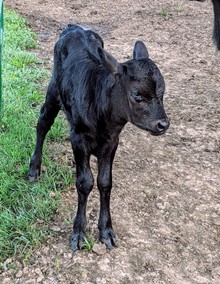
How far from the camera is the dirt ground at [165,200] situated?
3668 mm

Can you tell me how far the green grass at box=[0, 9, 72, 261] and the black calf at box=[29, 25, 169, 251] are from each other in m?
0.42

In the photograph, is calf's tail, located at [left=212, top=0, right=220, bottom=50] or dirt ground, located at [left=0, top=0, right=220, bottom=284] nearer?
dirt ground, located at [left=0, top=0, right=220, bottom=284]

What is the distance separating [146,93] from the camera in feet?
10.5

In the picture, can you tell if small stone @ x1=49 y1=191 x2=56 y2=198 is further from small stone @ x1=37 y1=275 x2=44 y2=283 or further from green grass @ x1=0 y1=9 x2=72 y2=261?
small stone @ x1=37 y1=275 x2=44 y2=283

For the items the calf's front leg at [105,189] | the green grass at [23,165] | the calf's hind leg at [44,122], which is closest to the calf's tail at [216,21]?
the green grass at [23,165]

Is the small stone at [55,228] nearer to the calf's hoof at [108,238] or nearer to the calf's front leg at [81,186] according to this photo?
the calf's front leg at [81,186]

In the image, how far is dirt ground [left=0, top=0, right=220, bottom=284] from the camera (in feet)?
12.0

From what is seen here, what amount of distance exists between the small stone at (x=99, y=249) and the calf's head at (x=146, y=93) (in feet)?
3.36

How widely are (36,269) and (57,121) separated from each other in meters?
2.20

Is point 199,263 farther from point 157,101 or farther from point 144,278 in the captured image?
point 157,101

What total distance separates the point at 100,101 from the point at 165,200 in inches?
53.3

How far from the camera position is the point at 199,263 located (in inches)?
151

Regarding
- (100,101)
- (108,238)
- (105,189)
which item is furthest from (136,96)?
(108,238)

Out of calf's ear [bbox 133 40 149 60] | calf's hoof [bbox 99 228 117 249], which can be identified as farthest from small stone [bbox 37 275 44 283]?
calf's ear [bbox 133 40 149 60]
